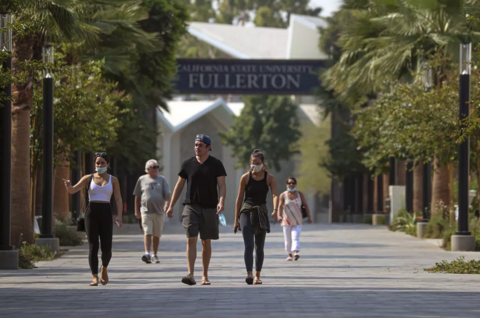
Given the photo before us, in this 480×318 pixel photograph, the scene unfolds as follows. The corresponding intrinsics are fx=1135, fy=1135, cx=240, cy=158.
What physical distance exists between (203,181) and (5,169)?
16.4ft

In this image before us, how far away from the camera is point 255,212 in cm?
1448

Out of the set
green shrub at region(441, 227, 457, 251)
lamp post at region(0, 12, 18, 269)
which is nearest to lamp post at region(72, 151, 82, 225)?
green shrub at region(441, 227, 457, 251)

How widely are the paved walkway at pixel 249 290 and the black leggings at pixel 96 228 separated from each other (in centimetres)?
38

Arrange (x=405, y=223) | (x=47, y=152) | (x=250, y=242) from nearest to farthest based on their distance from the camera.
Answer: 1. (x=250, y=242)
2. (x=47, y=152)
3. (x=405, y=223)

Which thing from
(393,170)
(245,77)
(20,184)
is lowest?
(20,184)

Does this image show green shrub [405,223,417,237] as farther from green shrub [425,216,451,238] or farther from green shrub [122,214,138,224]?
green shrub [122,214,138,224]

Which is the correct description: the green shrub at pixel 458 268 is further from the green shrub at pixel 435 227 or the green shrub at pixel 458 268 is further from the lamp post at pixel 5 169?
the green shrub at pixel 435 227

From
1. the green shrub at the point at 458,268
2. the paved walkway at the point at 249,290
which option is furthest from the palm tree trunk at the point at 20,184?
the green shrub at the point at 458,268

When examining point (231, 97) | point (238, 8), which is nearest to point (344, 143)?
point (231, 97)

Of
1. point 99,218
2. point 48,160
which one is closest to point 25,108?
point 48,160

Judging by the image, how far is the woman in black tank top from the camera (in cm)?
1438

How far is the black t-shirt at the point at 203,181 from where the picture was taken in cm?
1373

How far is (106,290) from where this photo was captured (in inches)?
523

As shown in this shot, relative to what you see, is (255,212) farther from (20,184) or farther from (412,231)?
(412,231)
